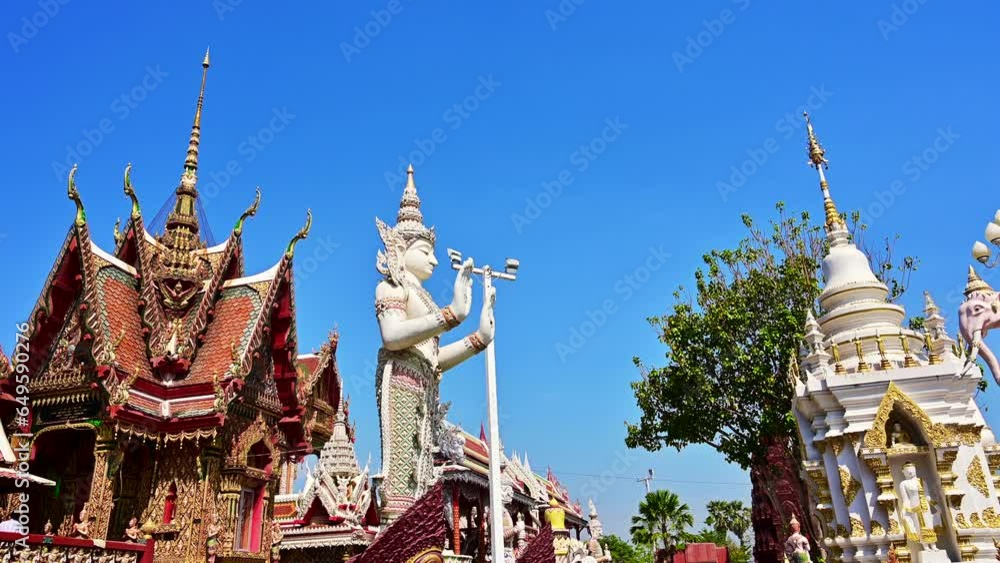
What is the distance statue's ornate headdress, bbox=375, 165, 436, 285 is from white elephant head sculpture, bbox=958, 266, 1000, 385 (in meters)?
9.63

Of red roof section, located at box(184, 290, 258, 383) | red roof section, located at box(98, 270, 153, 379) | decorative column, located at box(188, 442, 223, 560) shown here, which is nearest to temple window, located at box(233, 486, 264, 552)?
decorative column, located at box(188, 442, 223, 560)

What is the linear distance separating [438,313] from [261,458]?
5308 mm

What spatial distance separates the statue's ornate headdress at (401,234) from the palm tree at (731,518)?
4670 cm

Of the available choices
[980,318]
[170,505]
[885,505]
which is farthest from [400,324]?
[980,318]

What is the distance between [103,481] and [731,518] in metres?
50.7

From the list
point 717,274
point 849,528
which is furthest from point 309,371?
point 849,528

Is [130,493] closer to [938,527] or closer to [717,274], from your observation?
[938,527]

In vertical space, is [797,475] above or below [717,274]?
below

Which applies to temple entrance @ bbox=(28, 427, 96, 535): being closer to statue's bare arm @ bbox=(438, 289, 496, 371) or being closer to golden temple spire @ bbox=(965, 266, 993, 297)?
statue's bare arm @ bbox=(438, 289, 496, 371)

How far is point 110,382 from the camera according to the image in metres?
11.0

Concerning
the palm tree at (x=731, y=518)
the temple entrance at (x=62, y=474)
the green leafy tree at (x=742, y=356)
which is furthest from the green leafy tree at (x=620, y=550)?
the temple entrance at (x=62, y=474)

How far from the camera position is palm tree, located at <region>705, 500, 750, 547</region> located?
52750 mm

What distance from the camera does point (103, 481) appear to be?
10.9m

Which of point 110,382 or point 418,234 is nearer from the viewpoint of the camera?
point 110,382
